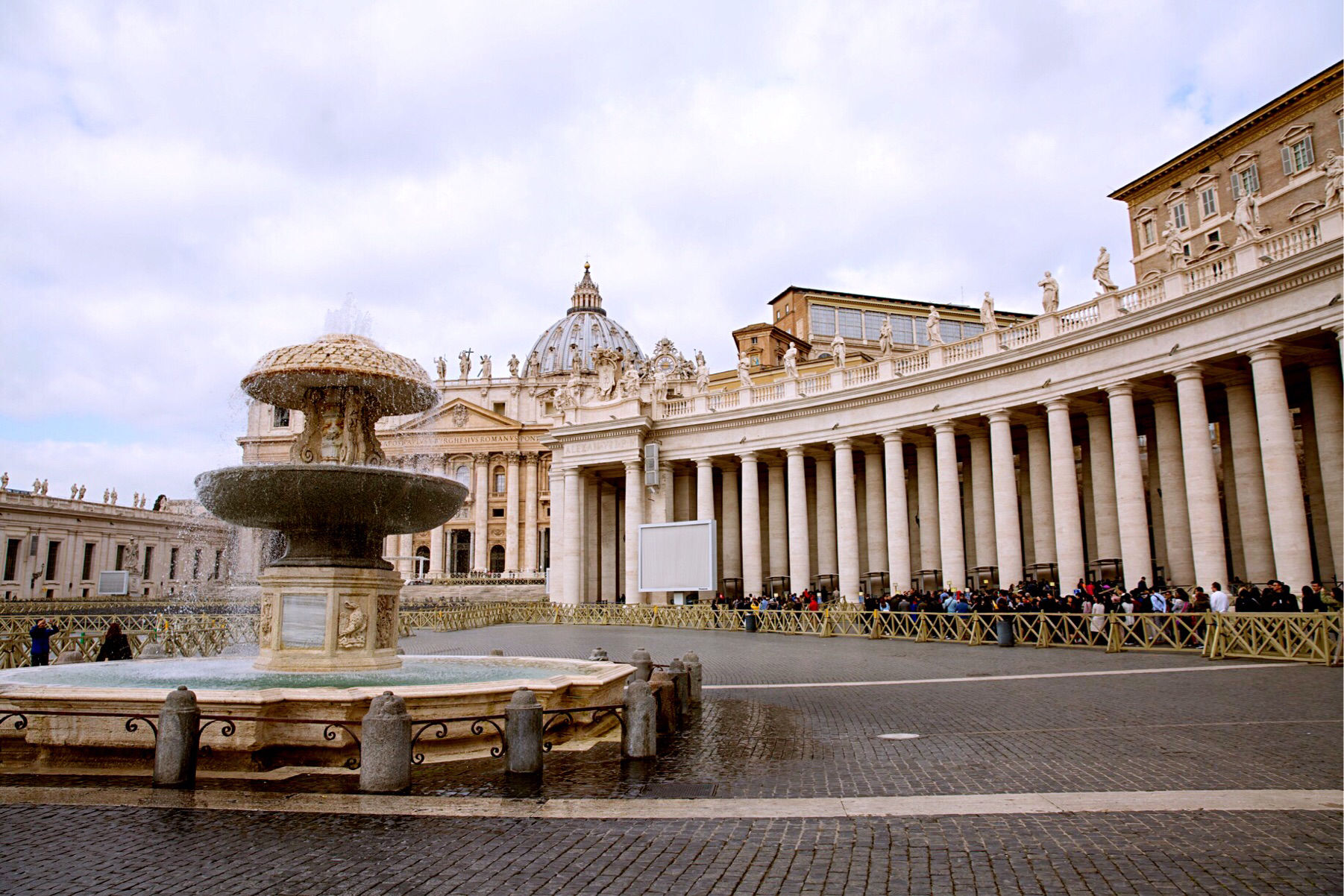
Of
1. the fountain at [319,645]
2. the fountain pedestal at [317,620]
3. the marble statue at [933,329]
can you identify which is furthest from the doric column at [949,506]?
the fountain pedestal at [317,620]

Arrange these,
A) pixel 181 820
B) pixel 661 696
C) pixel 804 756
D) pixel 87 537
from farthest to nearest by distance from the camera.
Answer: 1. pixel 87 537
2. pixel 661 696
3. pixel 804 756
4. pixel 181 820

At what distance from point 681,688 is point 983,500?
80.5 ft

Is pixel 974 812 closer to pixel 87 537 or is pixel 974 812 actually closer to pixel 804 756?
pixel 804 756

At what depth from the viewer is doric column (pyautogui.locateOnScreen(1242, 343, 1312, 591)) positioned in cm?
2120

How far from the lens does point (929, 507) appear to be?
114ft

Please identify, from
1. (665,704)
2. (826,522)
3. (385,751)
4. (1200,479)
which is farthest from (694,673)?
(826,522)

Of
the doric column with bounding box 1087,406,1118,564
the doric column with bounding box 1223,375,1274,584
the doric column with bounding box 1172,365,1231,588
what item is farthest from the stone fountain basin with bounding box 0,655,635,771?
the doric column with bounding box 1087,406,1118,564

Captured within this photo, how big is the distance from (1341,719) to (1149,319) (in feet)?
56.0

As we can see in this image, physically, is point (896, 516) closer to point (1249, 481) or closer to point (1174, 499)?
point (1174, 499)

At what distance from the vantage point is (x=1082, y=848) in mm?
5520

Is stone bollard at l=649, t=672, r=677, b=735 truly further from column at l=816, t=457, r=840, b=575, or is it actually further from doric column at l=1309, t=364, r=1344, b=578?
column at l=816, t=457, r=840, b=575

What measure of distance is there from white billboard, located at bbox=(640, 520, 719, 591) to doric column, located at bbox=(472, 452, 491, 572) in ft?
180

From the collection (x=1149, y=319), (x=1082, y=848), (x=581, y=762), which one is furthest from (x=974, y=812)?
(x=1149, y=319)

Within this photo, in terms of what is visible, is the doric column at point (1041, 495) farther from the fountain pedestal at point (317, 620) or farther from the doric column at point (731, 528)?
the fountain pedestal at point (317, 620)
